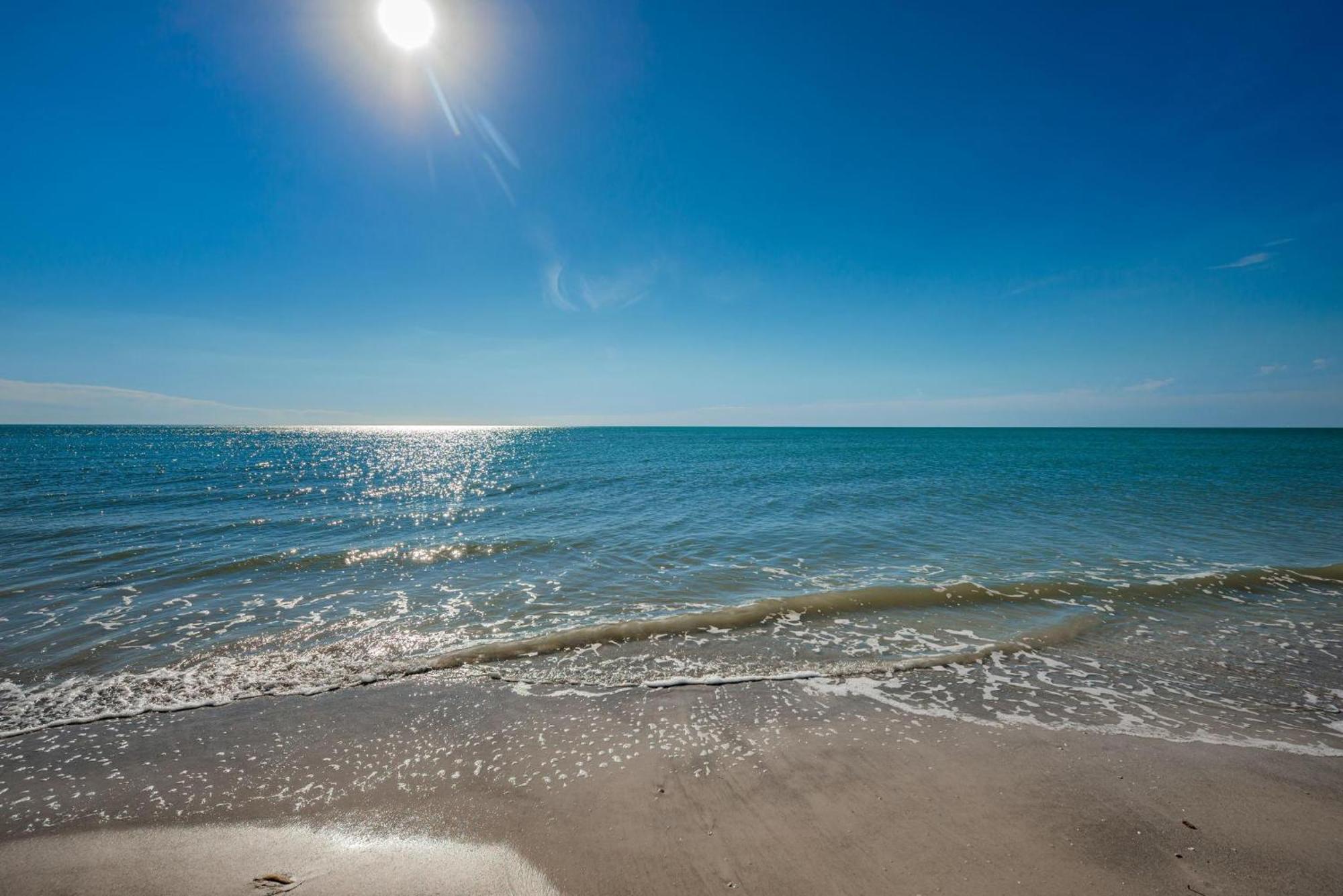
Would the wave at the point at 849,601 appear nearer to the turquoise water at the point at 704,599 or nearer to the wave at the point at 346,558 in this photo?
the turquoise water at the point at 704,599

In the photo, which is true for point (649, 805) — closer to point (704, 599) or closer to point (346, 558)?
point (704, 599)

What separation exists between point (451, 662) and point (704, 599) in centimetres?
591

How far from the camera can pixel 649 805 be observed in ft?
18.1

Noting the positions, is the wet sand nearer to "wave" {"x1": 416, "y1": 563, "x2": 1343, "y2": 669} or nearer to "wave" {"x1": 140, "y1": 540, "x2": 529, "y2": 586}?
"wave" {"x1": 416, "y1": 563, "x2": 1343, "y2": 669}

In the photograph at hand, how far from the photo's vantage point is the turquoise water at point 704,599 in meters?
8.51

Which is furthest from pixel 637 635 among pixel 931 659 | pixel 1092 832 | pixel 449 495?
pixel 449 495

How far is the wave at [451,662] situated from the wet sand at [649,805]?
2.41ft

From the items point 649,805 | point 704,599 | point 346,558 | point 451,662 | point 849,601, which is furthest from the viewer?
point 346,558

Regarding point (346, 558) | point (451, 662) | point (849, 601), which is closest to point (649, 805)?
point (451, 662)

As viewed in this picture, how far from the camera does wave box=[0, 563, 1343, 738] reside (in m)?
7.94

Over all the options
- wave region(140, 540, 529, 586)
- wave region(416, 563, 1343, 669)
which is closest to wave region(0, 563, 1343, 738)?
wave region(416, 563, 1343, 669)

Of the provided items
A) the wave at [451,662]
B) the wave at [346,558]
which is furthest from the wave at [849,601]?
the wave at [346,558]

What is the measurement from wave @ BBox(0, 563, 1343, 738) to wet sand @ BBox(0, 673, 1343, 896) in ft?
2.41

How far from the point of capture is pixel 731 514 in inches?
995
